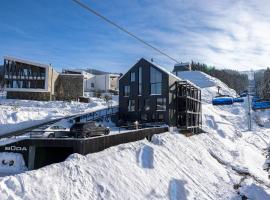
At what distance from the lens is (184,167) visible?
27281mm

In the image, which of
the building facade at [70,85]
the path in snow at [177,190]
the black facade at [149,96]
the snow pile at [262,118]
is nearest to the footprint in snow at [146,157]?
the path in snow at [177,190]

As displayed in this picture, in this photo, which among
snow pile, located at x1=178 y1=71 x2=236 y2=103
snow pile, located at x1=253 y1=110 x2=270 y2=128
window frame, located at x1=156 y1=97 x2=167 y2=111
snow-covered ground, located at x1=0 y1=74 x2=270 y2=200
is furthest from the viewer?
snow pile, located at x1=178 y1=71 x2=236 y2=103

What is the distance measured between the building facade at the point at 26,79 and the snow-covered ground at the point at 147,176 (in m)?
37.9

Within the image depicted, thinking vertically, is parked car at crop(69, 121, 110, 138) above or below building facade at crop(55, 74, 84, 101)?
below

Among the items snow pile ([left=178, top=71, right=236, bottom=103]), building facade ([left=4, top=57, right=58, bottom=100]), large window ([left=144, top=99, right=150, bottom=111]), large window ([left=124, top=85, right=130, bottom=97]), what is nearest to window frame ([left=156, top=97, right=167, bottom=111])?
large window ([left=144, top=99, right=150, bottom=111])

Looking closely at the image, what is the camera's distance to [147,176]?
22141mm

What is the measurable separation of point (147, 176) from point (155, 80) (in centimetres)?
2588

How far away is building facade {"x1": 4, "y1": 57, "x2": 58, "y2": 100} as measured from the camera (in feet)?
207

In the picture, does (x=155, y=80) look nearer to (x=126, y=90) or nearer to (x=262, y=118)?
(x=126, y=90)

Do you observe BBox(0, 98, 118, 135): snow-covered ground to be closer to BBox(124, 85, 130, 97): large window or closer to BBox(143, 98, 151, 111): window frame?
BBox(124, 85, 130, 97): large window

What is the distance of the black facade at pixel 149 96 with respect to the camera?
44.8 metres

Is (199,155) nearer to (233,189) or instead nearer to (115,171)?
(233,189)

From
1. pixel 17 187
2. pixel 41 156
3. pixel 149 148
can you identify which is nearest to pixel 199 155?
pixel 149 148

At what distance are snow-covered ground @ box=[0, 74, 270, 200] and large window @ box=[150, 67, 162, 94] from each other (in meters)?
11.9
